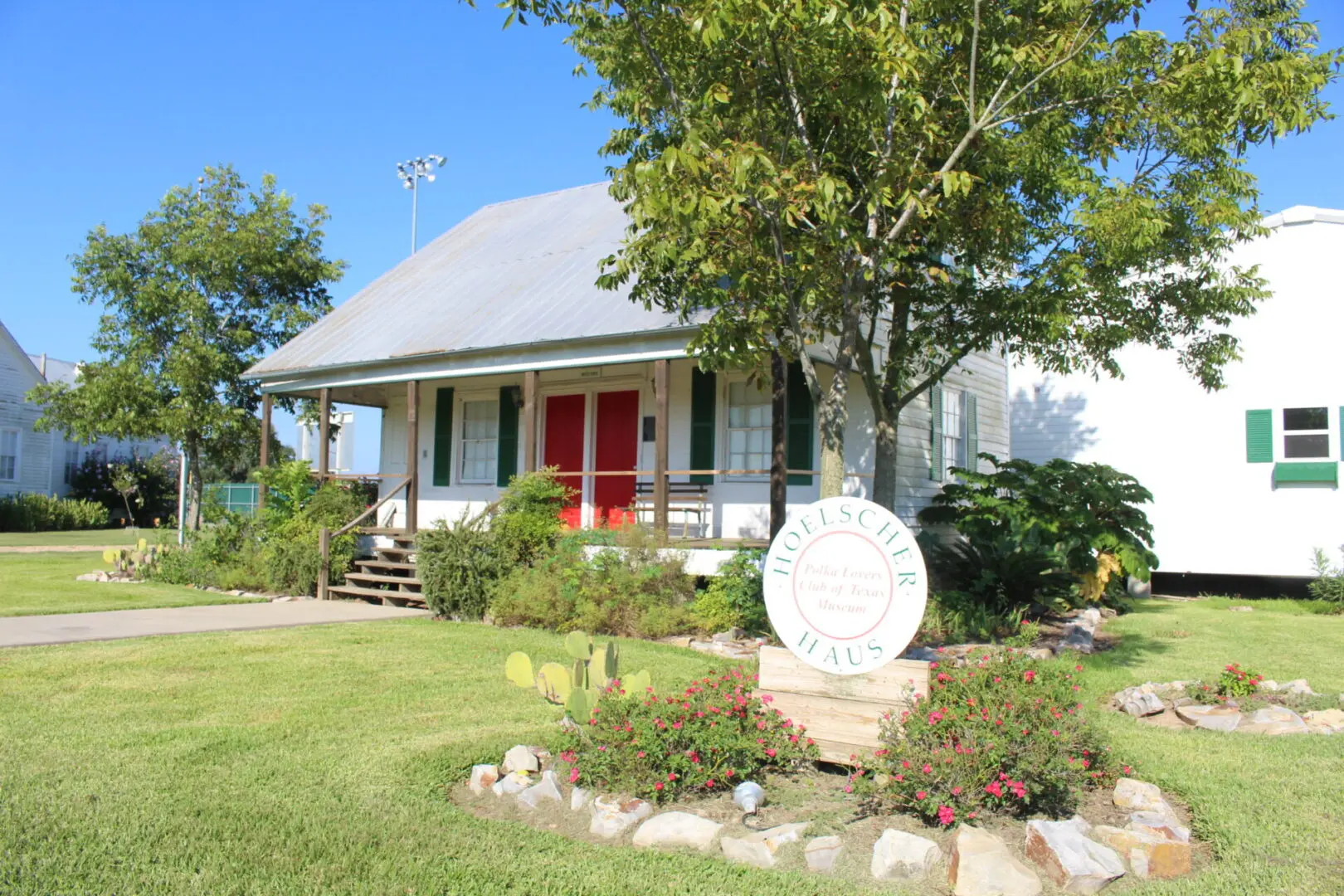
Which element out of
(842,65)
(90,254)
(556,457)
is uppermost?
(90,254)

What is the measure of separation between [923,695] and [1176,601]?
39.8ft

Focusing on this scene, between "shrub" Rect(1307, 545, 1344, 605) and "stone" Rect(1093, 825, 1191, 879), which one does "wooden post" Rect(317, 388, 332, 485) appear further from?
"shrub" Rect(1307, 545, 1344, 605)

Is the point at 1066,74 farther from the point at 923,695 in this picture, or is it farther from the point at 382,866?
the point at 382,866

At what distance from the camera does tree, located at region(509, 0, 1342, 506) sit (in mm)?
6785

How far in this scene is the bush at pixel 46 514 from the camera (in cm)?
3044

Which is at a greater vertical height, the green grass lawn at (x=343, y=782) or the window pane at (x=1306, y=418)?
the window pane at (x=1306, y=418)

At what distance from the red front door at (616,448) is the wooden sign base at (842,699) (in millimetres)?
8717

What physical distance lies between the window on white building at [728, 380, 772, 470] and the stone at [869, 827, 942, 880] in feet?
28.9

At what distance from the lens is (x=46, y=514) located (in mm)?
31188

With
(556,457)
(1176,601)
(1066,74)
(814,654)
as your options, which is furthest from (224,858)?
(1176,601)

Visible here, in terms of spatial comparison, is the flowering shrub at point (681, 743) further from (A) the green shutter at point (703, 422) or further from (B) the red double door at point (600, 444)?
(B) the red double door at point (600, 444)

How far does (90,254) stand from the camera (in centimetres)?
2044

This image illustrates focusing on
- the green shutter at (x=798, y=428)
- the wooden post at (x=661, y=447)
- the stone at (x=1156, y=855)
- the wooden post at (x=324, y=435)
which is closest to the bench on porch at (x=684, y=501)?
the wooden post at (x=661, y=447)

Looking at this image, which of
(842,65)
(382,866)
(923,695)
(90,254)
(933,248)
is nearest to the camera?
(382,866)
